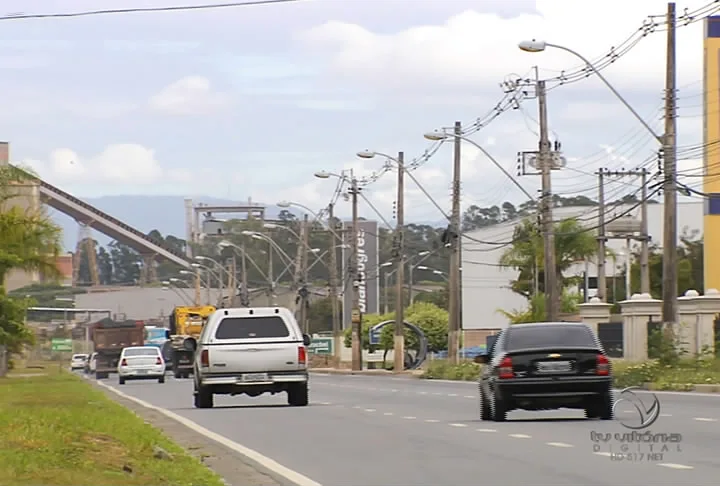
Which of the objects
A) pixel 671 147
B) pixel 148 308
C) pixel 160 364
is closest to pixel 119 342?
pixel 160 364

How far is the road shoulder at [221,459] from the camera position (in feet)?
52.7

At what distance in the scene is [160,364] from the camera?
2420 inches

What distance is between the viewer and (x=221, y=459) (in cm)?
1884

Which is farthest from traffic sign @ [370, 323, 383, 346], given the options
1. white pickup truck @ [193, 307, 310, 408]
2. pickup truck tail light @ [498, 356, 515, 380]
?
pickup truck tail light @ [498, 356, 515, 380]

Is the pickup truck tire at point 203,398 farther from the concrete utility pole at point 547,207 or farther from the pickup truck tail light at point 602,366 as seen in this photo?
the concrete utility pole at point 547,207

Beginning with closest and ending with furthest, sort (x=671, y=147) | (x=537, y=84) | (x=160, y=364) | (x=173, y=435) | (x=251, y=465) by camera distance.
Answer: (x=251, y=465), (x=173, y=435), (x=671, y=147), (x=537, y=84), (x=160, y=364)

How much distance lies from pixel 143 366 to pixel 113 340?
21.5m

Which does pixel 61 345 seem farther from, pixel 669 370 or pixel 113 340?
pixel 669 370

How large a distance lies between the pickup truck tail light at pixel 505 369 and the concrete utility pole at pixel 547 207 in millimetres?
25873

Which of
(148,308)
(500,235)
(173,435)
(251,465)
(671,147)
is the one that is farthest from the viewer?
(148,308)

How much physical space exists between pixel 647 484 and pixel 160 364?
48252mm

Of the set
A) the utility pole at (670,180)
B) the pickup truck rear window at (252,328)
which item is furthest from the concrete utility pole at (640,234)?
the pickup truck rear window at (252,328)

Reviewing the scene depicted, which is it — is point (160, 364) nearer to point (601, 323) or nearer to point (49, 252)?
point (49, 252)

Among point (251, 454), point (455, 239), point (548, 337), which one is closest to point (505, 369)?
point (548, 337)
